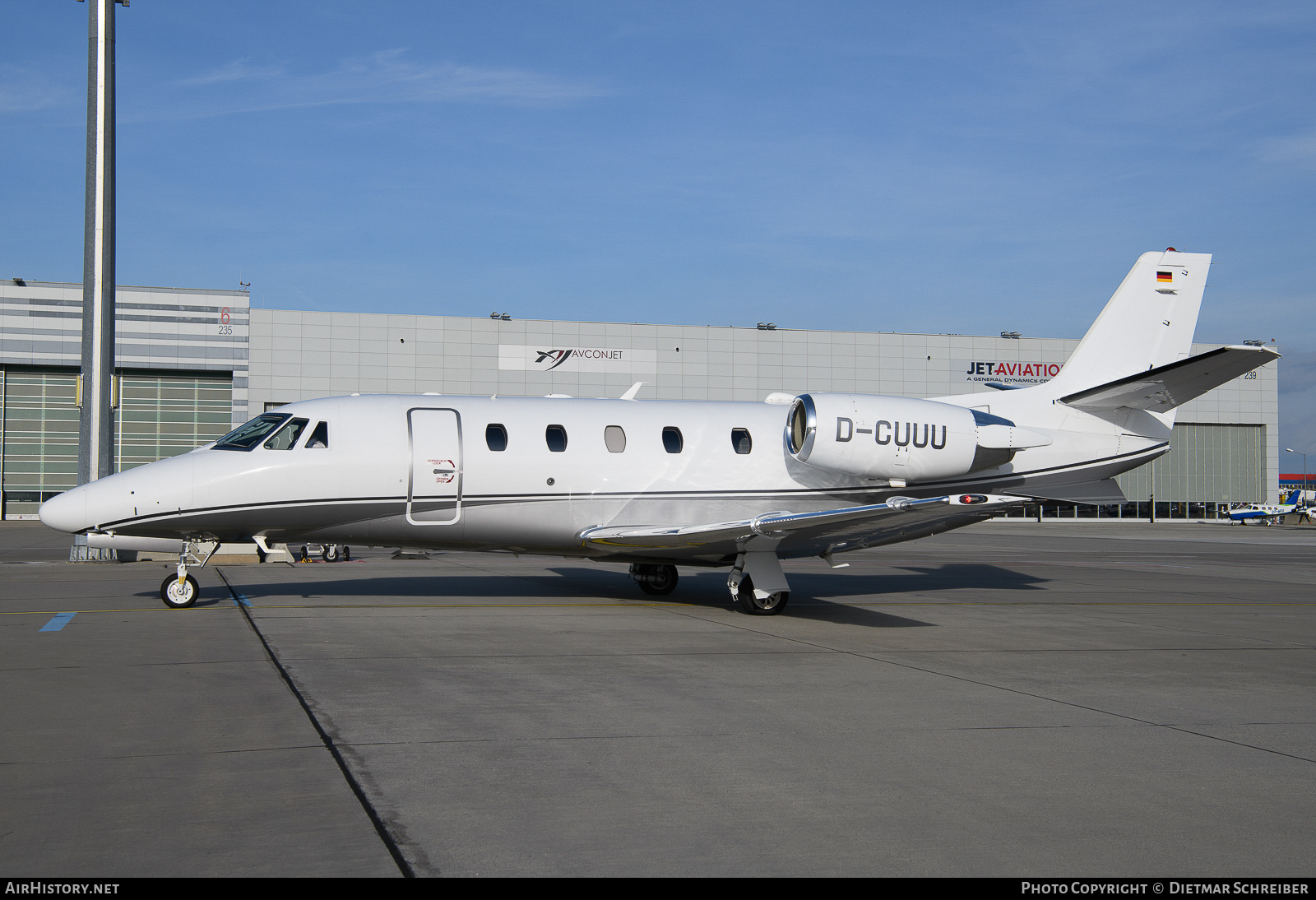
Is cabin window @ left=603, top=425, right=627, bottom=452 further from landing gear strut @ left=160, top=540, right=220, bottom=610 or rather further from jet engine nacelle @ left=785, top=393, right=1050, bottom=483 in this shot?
landing gear strut @ left=160, top=540, right=220, bottom=610

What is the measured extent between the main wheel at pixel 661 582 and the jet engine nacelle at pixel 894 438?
317 centimetres

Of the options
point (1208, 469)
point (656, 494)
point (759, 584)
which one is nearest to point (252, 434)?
point (656, 494)

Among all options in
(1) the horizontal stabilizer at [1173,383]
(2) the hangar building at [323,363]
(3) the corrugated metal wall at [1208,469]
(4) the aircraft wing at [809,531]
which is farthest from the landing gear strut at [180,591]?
(3) the corrugated metal wall at [1208,469]

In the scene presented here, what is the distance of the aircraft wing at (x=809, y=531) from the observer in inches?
465

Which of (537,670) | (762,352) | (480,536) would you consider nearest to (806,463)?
(480,536)

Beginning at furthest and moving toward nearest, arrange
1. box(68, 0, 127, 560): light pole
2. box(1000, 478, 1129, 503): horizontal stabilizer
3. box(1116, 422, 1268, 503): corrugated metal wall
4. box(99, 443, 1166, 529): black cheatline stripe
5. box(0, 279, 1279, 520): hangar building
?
box(1116, 422, 1268, 503): corrugated metal wall, box(0, 279, 1279, 520): hangar building, box(68, 0, 127, 560): light pole, box(1000, 478, 1129, 503): horizontal stabilizer, box(99, 443, 1166, 529): black cheatline stripe

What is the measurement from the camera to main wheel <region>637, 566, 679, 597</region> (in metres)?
17.0

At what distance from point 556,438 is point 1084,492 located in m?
8.73

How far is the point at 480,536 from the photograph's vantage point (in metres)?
14.4

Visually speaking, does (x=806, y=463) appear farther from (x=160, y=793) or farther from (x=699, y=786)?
(x=160, y=793)

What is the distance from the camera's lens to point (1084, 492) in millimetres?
16656

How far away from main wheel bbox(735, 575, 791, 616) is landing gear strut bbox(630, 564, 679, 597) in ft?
9.29

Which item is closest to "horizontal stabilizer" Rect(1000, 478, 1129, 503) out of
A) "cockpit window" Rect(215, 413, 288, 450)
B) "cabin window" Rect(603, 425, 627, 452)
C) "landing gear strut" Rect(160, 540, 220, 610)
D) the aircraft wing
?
the aircraft wing

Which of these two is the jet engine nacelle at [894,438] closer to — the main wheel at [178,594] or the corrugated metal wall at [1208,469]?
the main wheel at [178,594]
